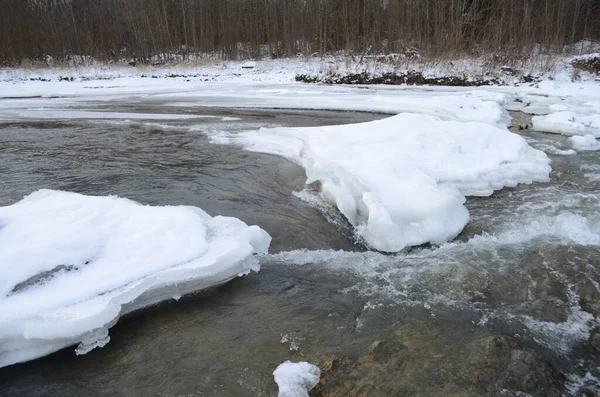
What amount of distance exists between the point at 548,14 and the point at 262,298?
20.7m

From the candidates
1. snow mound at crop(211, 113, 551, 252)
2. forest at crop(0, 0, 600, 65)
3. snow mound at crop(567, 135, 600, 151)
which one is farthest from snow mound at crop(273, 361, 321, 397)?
forest at crop(0, 0, 600, 65)

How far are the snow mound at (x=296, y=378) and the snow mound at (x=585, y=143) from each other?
265 inches

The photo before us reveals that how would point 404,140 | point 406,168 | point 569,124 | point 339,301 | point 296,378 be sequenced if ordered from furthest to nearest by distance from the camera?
point 569,124
point 404,140
point 406,168
point 339,301
point 296,378

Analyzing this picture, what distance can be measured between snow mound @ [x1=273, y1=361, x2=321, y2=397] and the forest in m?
17.7

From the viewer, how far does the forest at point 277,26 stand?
18.8 meters

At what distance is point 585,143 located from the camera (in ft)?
23.3

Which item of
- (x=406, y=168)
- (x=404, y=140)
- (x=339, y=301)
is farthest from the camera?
(x=404, y=140)

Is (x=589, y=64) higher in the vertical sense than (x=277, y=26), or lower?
lower

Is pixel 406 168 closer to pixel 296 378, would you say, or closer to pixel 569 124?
pixel 296 378

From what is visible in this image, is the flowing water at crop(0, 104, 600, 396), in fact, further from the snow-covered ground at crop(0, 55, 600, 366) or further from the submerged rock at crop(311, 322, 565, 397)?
the snow-covered ground at crop(0, 55, 600, 366)

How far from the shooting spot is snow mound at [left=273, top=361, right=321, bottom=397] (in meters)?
2.29

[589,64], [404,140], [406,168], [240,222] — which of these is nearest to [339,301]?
[240,222]

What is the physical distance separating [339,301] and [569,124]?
7603mm

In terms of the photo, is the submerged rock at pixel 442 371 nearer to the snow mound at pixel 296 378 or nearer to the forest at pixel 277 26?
the snow mound at pixel 296 378
